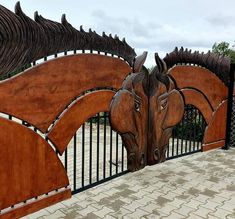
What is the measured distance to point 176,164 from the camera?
7.06 metres

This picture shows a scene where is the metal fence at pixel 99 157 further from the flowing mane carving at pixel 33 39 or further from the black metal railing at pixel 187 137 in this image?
the flowing mane carving at pixel 33 39

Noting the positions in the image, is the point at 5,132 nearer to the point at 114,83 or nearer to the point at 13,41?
the point at 13,41

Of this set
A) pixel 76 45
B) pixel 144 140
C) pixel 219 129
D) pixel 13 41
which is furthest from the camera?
pixel 219 129

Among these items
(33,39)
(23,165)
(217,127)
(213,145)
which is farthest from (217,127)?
(33,39)

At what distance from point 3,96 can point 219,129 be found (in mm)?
6271

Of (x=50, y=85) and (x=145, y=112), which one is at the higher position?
(x=50, y=85)

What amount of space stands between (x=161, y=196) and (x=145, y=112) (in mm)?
1664

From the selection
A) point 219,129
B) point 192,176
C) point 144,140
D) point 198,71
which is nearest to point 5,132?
point 144,140

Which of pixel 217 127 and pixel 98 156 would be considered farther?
pixel 217 127

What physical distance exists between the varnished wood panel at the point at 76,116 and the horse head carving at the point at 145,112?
33 centimetres

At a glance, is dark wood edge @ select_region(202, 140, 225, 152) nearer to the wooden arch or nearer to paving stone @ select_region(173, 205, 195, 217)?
the wooden arch

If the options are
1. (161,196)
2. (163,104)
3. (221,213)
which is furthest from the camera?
(163,104)

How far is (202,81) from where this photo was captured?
749cm

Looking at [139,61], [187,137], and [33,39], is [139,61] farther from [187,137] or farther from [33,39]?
[187,137]
